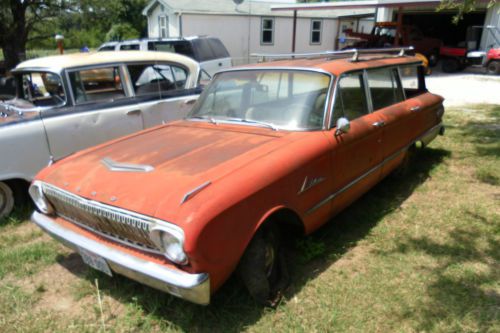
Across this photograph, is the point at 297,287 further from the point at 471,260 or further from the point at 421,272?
the point at 471,260

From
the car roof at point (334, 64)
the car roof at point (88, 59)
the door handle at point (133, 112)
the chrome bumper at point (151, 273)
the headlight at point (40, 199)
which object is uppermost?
the car roof at point (334, 64)

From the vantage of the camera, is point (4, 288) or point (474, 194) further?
point (474, 194)

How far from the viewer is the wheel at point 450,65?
18.6 metres

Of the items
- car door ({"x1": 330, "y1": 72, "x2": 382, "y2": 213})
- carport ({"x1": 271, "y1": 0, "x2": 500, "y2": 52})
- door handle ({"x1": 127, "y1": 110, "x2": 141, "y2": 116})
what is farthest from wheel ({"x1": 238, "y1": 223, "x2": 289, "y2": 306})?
carport ({"x1": 271, "y1": 0, "x2": 500, "y2": 52})

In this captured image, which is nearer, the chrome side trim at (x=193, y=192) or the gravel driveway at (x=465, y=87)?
the chrome side trim at (x=193, y=192)

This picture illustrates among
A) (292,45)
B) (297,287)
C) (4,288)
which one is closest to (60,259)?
(4,288)

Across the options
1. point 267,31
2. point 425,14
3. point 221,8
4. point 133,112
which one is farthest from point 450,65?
point 133,112

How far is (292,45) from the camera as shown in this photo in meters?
23.1

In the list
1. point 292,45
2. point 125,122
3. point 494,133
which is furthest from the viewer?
point 292,45

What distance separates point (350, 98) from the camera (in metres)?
3.97

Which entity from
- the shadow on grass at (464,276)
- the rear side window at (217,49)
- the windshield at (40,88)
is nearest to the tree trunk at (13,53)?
the rear side window at (217,49)

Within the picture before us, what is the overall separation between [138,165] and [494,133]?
6.87 metres

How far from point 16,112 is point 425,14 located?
24198mm

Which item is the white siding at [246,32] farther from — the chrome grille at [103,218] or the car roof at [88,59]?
the chrome grille at [103,218]
